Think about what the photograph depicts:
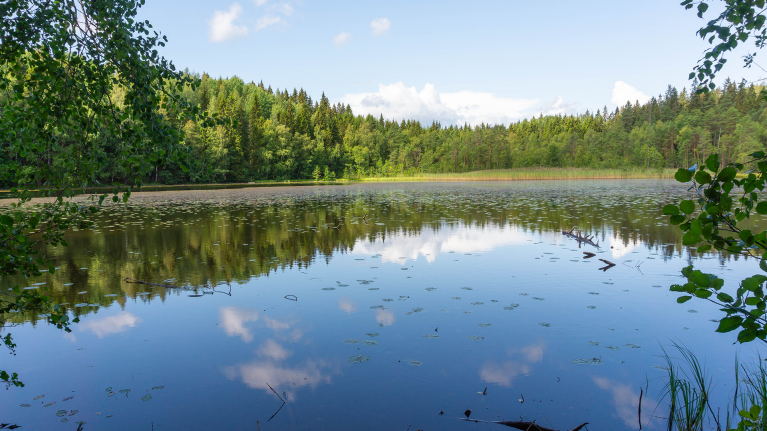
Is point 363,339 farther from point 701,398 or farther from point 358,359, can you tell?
point 701,398

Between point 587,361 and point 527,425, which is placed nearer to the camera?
point 527,425

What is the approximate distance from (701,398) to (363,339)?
14.1 feet

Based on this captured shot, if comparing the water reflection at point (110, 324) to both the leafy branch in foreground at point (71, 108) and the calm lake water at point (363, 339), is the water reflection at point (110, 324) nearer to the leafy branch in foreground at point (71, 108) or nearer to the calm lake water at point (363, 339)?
Result: the calm lake water at point (363, 339)

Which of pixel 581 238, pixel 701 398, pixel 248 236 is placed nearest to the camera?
pixel 701 398

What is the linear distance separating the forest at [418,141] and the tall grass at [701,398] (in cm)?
6206

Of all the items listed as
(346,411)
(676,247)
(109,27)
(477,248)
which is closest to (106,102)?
(109,27)

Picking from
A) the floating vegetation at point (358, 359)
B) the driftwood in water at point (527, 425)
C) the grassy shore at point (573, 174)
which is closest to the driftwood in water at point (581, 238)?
the floating vegetation at point (358, 359)

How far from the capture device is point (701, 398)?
4777 millimetres

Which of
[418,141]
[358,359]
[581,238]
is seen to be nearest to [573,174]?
[418,141]

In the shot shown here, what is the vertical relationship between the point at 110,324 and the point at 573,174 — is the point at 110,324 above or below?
below

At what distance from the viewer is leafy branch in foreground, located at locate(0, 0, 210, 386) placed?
143 inches

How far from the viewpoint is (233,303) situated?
8.62 meters

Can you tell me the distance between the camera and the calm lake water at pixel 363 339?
15.9ft

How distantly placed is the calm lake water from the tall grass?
16 cm
